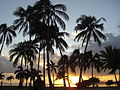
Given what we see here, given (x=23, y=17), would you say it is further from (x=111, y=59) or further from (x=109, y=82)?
(x=109, y=82)

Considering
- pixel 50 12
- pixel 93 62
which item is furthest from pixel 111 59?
pixel 50 12

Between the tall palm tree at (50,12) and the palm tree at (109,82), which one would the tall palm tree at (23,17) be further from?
the palm tree at (109,82)

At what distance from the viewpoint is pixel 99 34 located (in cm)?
3806

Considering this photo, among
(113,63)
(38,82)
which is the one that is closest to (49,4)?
(38,82)

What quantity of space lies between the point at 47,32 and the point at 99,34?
38.4 ft

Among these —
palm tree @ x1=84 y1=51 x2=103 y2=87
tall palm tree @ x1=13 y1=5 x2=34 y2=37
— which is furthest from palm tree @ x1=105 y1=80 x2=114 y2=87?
tall palm tree @ x1=13 y1=5 x2=34 y2=37

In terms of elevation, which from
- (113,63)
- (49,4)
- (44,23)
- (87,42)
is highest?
(49,4)

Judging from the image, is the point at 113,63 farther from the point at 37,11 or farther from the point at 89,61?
the point at 37,11

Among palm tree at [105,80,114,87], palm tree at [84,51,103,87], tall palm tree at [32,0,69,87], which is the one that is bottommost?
palm tree at [105,80,114,87]

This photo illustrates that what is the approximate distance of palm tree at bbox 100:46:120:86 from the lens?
48062 mm

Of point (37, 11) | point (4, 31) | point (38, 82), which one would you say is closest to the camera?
point (38, 82)

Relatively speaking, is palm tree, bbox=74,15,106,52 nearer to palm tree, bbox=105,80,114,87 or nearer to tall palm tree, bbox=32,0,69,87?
tall palm tree, bbox=32,0,69,87

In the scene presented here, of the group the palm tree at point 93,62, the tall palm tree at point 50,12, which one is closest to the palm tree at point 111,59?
the palm tree at point 93,62

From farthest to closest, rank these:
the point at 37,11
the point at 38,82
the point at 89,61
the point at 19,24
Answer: the point at 89,61
the point at 19,24
the point at 37,11
the point at 38,82
